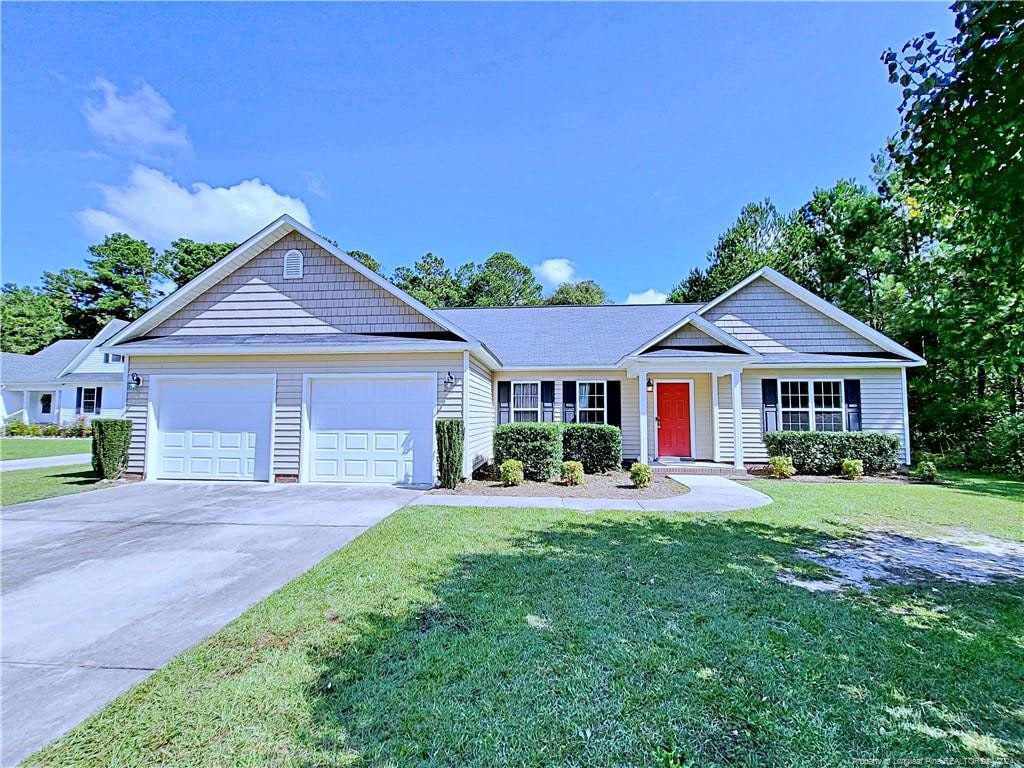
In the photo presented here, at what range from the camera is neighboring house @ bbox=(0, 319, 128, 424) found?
88.6ft

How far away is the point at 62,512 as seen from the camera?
732cm

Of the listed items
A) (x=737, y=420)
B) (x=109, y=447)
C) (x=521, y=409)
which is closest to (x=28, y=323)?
(x=109, y=447)

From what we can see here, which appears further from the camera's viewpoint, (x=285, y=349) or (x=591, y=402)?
(x=591, y=402)

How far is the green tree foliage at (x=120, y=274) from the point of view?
42188 millimetres

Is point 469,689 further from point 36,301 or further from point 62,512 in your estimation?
point 36,301

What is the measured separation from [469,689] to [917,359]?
15.9 meters

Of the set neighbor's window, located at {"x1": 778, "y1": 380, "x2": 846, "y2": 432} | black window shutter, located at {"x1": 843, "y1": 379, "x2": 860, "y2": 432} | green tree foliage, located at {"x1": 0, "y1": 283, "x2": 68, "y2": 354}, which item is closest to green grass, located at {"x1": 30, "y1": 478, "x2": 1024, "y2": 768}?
neighbor's window, located at {"x1": 778, "y1": 380, "x2": 846, "y2": 432}

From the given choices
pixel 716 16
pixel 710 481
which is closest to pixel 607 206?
pixel 716 16

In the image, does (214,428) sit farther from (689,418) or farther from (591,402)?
(689,418)

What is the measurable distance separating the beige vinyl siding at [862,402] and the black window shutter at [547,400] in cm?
514

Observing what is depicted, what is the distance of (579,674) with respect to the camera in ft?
9.39

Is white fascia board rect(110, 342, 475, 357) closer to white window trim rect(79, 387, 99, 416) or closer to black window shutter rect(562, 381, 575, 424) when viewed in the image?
black window shutter rect(562, 381, 575, 424)

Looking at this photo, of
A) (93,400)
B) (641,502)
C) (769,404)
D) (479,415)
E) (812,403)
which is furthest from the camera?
(93,400)

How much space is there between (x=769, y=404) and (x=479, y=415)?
29.3ft
